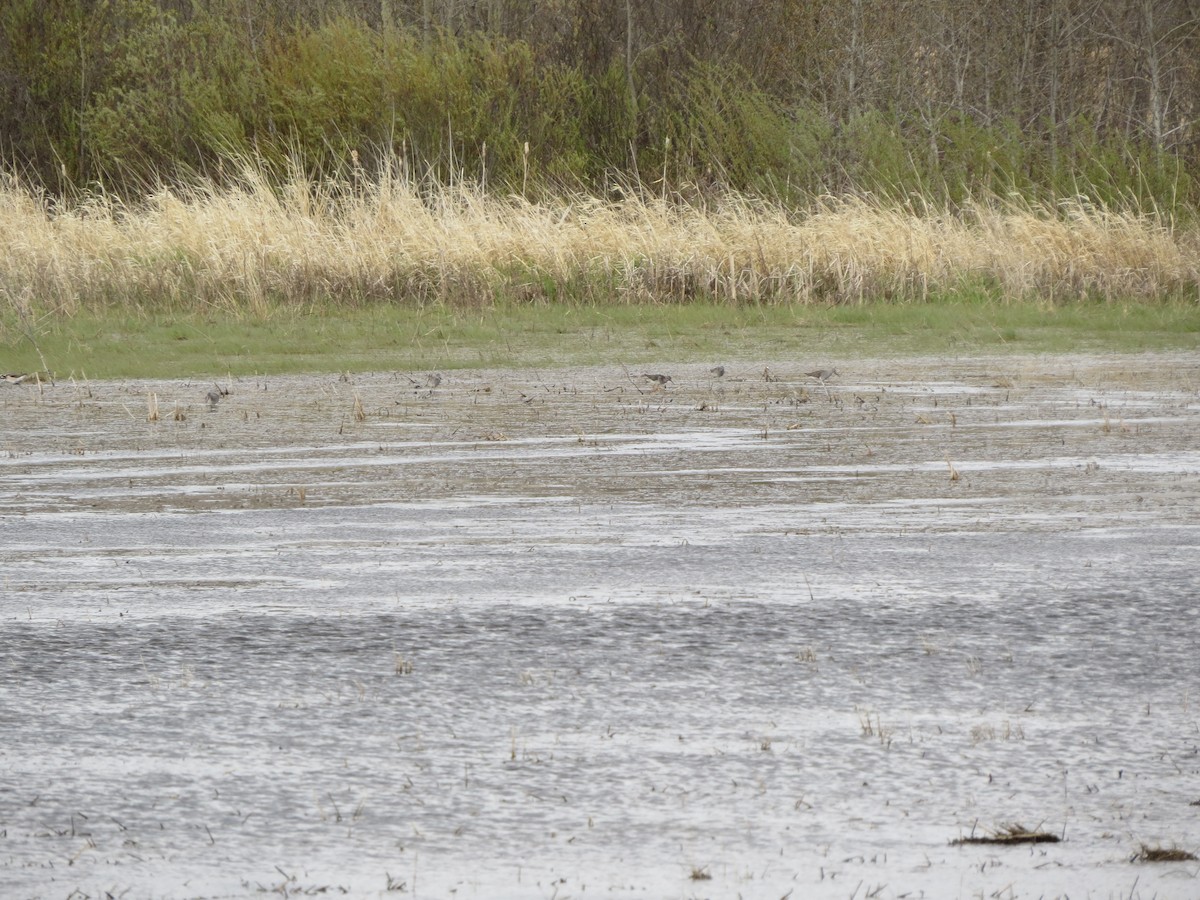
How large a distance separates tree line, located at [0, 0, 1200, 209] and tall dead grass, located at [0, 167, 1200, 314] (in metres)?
6.82

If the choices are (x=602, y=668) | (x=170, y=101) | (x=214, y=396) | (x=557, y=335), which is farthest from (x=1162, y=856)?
(x=170, y=101)

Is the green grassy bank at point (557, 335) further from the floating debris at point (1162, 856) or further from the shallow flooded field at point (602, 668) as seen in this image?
the floating debris at point (1162, 856)

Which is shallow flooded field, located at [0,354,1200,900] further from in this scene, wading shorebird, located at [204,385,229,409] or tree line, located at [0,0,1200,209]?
tree line, located at [0,0,1200,209]

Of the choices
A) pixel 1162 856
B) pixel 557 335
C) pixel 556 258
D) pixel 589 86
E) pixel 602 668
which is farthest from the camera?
pixel 589 86

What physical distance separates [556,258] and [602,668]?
1649 cm

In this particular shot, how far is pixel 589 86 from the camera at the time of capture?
1364 inches

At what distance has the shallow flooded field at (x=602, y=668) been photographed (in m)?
4.05

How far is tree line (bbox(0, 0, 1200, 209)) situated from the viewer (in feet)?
104

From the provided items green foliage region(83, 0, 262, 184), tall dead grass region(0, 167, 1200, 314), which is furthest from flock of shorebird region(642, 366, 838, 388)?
green foliage region(83, 0, 262, 184)

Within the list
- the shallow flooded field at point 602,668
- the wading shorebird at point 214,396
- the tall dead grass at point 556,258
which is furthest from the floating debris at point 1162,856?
the tall dead grass at point 556,258

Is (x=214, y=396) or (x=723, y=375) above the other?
(x=214, y=396)

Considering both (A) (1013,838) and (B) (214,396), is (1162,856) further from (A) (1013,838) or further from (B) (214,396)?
(B) (214,396)

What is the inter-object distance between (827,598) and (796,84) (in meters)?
29.3

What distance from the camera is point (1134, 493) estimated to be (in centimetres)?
905
